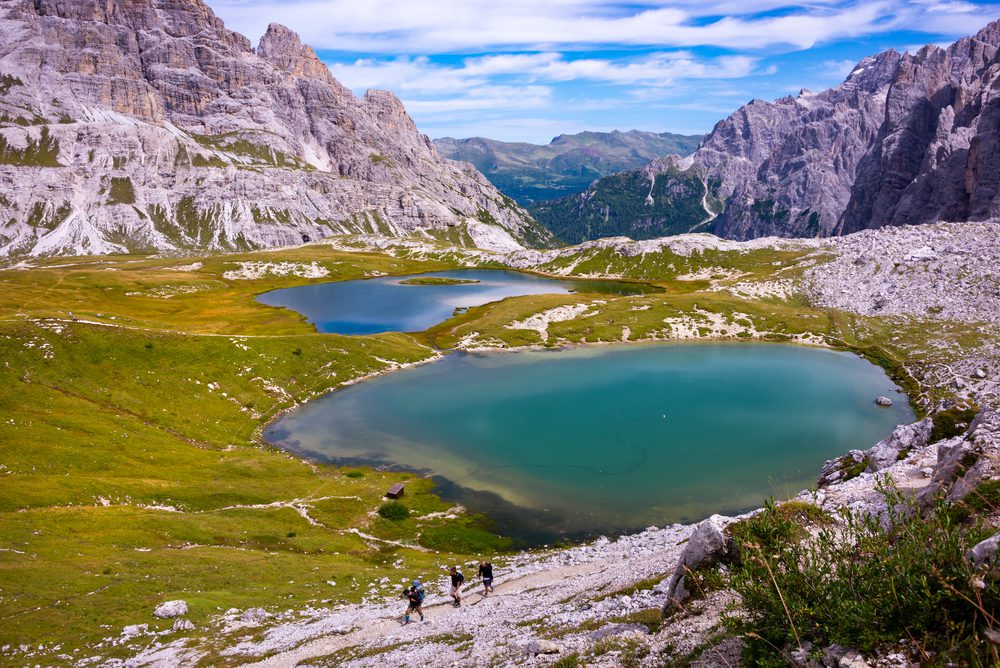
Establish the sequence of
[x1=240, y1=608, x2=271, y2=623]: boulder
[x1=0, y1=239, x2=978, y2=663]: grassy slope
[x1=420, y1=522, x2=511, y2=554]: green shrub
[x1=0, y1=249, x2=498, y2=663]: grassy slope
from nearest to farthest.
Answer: [x1=240, y1=608, x2=271, y2=623]: boulder, [x1=0, y1=249, x2=498, y2=663]: grassy slope, [x1=0, y1=239, x2=978, y2=663]: grassy slope, [x1=420, y1=522, x2=511, y2=554]: green shrub

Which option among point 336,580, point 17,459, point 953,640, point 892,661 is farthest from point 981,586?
point 17,459

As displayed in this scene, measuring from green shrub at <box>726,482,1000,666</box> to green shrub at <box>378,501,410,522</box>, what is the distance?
50019mm

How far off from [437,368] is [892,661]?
4241 inches

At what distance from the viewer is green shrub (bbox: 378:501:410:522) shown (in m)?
57.3

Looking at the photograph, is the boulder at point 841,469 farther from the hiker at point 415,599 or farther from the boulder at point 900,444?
the hiker at point 415,599

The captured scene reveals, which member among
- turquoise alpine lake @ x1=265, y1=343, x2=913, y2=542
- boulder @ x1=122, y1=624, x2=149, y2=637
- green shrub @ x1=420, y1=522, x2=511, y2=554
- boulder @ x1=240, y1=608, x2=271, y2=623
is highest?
boulder @ x1=122, y1=624, x2=149, y2=637

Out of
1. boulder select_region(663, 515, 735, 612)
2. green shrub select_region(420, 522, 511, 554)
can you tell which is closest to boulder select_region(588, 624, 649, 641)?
boulder select_region(663, 515, 735, 612)

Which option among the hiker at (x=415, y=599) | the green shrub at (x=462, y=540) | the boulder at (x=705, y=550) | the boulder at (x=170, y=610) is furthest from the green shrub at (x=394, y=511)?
A: the boulder at (x=705, y=550)

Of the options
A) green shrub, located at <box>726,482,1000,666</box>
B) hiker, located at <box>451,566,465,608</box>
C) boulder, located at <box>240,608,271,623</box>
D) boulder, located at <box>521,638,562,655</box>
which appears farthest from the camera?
boulder, located at <box>240,608,271,623</box>

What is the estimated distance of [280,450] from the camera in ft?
253

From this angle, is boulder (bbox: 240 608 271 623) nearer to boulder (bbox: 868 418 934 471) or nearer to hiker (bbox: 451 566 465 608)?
hiker (bbox: 451 566 465 608)

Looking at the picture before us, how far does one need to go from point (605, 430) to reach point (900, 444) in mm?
40671

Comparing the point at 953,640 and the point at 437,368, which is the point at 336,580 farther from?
the point at 437,368

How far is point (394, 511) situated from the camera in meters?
57.8
